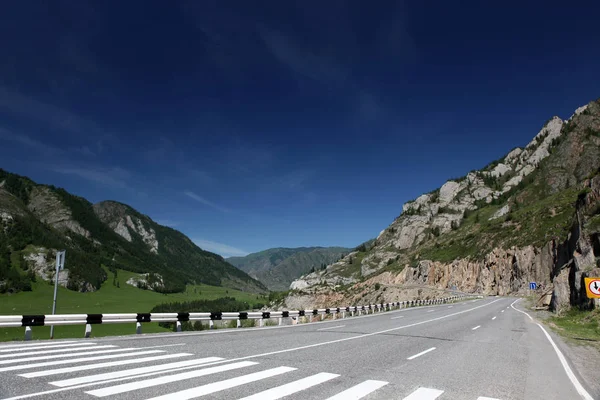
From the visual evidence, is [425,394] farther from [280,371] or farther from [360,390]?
[280,371]

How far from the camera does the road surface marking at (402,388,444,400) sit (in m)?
6.55

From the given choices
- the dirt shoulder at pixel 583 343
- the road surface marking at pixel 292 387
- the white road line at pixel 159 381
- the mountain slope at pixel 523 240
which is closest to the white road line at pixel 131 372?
the white road line at pixel 159 381

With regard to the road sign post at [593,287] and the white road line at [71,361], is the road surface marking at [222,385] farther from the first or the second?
the road sign post at [593,287]

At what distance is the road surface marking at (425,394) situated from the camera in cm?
655

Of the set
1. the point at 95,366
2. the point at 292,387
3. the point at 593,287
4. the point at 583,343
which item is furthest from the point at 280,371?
the point at 593,287

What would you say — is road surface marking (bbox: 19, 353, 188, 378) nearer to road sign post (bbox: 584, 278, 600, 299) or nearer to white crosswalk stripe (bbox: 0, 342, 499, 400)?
white crosswalk stripe (bbox: 0, 342, 499, 400)

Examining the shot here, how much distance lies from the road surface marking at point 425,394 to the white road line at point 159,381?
390cm

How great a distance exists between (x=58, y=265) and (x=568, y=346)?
20.8m

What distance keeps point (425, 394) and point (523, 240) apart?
98.3 meters

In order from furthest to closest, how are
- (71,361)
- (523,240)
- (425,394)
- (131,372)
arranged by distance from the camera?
(523,240)
(71,361)
(131,372)
(425,394)

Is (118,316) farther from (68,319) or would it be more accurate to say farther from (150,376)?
(150,376)

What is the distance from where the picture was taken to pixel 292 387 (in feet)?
22.6

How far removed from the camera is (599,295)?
54.2ft

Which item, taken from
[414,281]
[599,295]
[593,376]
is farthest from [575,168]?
[593,376]
